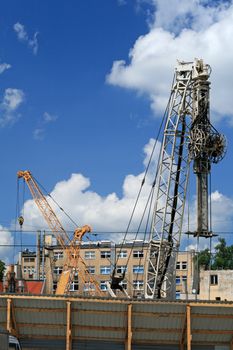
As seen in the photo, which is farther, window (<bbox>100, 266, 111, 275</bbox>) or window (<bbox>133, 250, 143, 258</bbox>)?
window (<bbox>100, 266, 111, 275</bbox>)

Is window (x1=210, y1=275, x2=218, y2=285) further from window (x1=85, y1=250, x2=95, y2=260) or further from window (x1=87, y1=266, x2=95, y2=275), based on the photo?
window (x1=85, y1=250, x2=95, y2=260)

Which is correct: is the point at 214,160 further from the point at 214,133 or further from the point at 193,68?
the point at 193,68

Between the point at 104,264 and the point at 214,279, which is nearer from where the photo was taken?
the point at 214,279

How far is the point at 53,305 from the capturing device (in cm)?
3294

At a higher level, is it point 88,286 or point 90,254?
point 90,254

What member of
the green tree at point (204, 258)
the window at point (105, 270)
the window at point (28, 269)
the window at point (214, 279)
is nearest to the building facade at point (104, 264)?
the window at point (105, 270)

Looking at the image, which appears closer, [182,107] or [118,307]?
[118,307]

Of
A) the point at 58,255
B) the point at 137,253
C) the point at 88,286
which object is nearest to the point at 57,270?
the point at 58,255

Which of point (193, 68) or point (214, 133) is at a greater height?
point (193, 68)

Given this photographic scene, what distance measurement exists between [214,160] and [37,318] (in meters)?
35.1

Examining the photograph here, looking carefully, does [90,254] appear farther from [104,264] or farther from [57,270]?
[57,270]

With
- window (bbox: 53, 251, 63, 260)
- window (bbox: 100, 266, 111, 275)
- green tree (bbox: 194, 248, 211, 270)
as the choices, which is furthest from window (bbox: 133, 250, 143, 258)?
window (bbox: 53, 251, 63, 260)

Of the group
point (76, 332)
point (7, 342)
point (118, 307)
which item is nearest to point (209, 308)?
point (118, 307)

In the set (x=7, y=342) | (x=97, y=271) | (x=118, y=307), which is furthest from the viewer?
(x=97, y=271)
